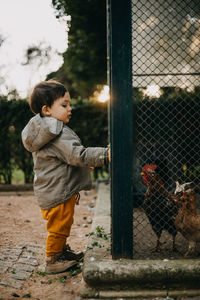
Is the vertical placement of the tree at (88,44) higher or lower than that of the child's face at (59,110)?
higher

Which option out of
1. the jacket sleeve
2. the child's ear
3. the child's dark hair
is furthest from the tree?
the jacket sleeve

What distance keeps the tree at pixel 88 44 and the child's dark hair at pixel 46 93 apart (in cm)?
364

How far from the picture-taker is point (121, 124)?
2260mm

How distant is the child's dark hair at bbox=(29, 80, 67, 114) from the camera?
262 centimetres

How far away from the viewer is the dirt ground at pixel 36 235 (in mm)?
2309

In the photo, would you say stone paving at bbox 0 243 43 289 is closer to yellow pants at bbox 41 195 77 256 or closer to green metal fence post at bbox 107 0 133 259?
yellow pants at bbox 41 195 77 256

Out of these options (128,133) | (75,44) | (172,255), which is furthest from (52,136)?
(75,44)

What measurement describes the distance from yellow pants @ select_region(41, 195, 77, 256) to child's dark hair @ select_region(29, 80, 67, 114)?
3.11ft

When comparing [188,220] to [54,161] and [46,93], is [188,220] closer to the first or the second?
[54,161]

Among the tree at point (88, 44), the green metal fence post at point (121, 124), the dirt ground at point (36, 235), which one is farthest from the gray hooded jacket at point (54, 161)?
the tree at point (88, 44)

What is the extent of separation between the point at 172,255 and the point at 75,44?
626 centimetres

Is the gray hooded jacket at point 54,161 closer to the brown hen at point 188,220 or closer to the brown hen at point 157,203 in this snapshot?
the brown hen at point 157,203

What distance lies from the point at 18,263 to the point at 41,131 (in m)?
1.46

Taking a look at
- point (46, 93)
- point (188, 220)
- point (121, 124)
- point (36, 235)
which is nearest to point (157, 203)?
point (188, 220)
